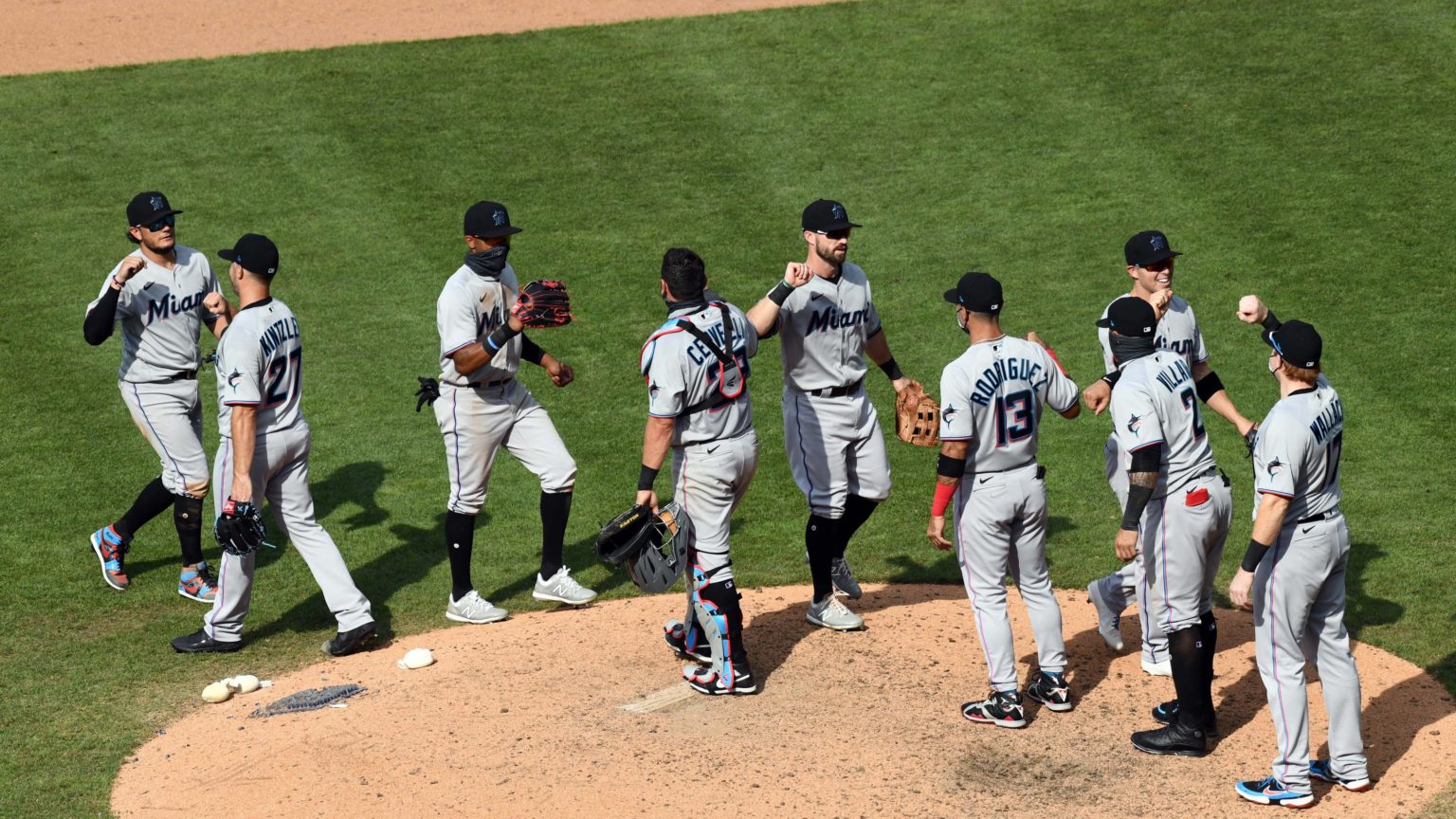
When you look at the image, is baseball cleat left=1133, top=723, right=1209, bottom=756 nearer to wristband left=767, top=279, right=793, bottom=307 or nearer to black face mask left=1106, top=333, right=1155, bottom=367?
black face mask left=1106, top=333, right=1155, bottom=367

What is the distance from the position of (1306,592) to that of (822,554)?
2397mm

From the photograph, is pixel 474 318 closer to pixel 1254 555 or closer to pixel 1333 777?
pixel 1254 555

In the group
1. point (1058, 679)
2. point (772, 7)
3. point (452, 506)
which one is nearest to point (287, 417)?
point (452, 506)

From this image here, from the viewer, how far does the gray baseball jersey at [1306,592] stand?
551 centimetres

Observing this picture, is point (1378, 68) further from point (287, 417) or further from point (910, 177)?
point (287, 417)

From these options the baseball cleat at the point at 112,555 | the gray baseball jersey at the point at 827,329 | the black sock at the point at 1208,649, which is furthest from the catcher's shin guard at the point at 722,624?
the baseball cleat at the point at 112,555

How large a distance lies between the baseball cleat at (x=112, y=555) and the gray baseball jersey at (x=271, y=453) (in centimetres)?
108

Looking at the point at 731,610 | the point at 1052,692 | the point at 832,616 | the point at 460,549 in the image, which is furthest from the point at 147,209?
the point at 1052,692

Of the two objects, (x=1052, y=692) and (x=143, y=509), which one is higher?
(x=143, y=509)

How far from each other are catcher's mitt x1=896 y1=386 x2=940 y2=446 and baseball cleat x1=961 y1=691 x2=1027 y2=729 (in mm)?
1152

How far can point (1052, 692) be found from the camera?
251 inches

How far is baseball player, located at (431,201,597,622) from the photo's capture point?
747 cm

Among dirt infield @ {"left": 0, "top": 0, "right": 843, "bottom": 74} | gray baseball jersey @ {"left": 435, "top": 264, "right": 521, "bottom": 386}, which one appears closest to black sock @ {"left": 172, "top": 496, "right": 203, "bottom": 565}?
gray baseball jersey @ {"left": 435, "top": 264, "right": 521, "bottom": 386}

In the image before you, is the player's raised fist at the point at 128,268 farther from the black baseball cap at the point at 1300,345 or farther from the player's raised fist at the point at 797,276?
the black baseball cap at the point at 1300,345
